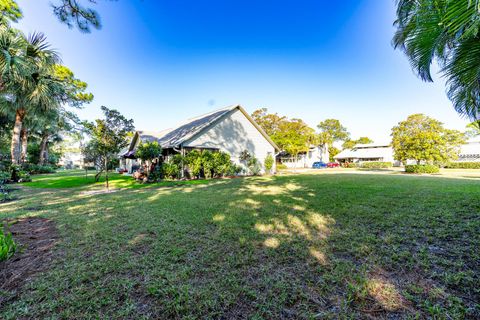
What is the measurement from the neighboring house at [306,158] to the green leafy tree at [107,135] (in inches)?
1279

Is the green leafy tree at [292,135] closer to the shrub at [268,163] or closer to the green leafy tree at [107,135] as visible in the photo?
the shrub at [268,163]

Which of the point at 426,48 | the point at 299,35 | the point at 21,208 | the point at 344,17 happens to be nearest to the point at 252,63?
the point at 299,35

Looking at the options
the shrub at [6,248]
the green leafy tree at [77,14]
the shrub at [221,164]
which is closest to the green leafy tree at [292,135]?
the shrub at [221,164]

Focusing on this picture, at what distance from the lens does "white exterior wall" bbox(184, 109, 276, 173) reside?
1566 centimetres

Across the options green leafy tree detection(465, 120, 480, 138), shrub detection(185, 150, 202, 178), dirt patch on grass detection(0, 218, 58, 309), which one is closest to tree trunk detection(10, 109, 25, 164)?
shrub detection(185, 150, 202, 178)

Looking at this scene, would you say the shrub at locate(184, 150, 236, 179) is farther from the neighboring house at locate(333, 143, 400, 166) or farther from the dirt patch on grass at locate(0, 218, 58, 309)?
the neighboring house at locate(333, 143, 400, 166)

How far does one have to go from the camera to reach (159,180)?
13312mm

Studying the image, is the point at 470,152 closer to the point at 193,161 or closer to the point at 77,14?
the point at 193,161

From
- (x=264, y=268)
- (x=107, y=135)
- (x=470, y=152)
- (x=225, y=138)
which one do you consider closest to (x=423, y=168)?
(x=225, y=138)

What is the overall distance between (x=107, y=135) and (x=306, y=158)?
42083mm

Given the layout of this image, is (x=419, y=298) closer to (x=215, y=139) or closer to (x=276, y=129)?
(x=215, y=139)

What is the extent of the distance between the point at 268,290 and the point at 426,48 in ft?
16.2

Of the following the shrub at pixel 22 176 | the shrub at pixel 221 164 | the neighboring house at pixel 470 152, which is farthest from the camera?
the neighboring house at pixel 470 152

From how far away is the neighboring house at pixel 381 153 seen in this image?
34000mm
